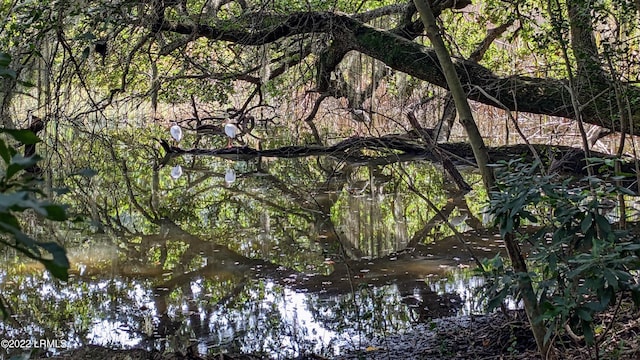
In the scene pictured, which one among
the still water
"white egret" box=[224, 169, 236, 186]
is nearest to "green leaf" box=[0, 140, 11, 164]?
the still water

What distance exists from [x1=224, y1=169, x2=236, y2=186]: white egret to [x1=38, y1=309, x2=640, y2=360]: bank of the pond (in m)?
5.59

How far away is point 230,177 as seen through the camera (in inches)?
360

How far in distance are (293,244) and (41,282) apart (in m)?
2.11

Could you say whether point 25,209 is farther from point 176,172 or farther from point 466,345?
point 176,172

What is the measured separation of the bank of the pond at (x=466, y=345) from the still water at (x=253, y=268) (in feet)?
0.65

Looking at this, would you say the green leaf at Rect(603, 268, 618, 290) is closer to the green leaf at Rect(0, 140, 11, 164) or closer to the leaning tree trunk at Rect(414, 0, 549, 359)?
the leaning tree trunk at Rect(414, 0, 549, 359)

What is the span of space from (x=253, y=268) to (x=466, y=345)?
237 centimetres

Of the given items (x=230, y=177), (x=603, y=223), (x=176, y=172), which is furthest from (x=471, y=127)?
(x=176, y=172)

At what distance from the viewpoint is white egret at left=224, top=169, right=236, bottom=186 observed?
8.85 m

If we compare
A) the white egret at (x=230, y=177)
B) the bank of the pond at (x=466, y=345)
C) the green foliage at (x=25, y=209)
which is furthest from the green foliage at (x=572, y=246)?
the white egret at (x=230, y=177)

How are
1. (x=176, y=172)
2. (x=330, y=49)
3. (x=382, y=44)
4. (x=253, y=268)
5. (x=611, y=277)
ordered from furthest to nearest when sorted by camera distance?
(x=176, y=172)
(x=330, y=49)
(x=382, y=44)
(x=253, y=268)
(x=611, y=277)

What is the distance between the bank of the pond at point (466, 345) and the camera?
2584 millimetres

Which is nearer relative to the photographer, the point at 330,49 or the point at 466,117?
the point at 466,117

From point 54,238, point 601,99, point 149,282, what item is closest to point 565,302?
point 149,282
